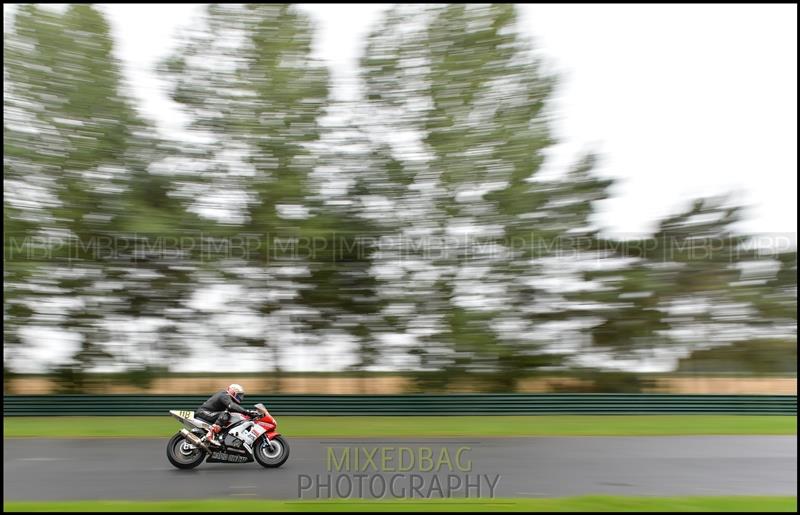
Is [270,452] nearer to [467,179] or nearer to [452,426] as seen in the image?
[452,426]

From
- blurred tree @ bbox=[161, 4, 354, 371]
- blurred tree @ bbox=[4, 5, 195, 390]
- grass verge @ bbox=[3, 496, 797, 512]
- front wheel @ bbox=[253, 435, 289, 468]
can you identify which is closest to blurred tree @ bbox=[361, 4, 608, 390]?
blurred tree @ bbox=[161, 4, 354, 371]

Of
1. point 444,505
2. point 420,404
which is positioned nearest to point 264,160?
point 420,404

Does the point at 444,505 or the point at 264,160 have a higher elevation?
the point at 264,160

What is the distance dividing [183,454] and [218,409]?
98 cm

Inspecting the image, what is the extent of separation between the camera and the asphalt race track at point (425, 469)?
9.38 metres

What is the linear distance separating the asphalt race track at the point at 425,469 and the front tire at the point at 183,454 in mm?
129

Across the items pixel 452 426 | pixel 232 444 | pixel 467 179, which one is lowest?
pixel 452 426

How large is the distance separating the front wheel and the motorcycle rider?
1.95 ft

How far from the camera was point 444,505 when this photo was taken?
8555 millimetres

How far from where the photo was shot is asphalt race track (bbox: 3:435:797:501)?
30.8 feet

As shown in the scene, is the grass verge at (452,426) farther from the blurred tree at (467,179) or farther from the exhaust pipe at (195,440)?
the exhaust pipe at (195,440)

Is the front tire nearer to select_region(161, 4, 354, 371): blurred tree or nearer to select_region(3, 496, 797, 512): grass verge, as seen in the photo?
select_region(3, 496, 797, 512): grass verge

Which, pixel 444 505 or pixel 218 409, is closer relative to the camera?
pixel 444 505

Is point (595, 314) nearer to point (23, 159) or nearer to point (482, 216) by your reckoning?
point (482, 216)
